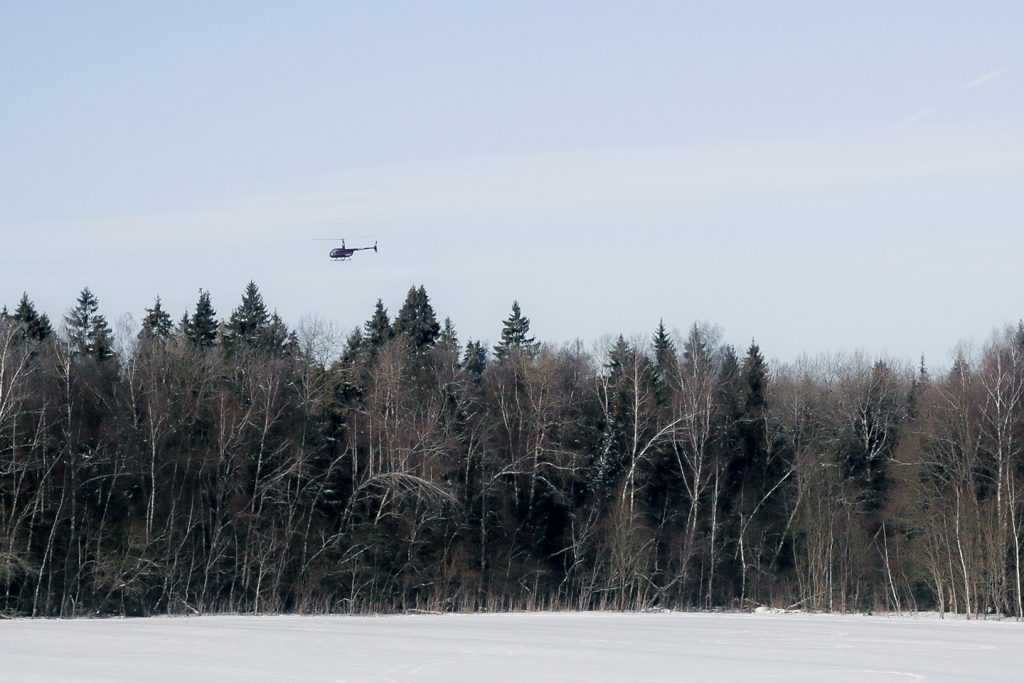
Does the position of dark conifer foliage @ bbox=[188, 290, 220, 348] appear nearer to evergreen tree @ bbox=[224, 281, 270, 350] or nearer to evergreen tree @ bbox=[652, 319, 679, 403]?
evergreen tree @ bbox=[224, 281, 270, 350]

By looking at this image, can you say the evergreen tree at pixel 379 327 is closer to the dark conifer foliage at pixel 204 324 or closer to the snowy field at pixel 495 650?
the dark conifer foliage at pixel 204 324

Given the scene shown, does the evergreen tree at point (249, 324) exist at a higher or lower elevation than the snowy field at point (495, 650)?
higher

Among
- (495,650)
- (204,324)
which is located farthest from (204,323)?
(495,650)

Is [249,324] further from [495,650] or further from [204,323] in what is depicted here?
[495,650]

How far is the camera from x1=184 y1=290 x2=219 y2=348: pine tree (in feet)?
233

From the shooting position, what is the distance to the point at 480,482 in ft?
185

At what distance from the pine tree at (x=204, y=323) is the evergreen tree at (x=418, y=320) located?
10928 mm

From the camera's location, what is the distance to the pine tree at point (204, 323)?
71.0 metres

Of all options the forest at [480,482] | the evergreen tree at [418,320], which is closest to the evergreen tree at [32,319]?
the forest at [480,482]

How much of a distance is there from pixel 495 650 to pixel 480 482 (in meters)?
25.6

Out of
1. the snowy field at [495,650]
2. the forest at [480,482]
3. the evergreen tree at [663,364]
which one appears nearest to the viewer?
the snowy field at [495,650]

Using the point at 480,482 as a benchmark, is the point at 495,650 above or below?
below

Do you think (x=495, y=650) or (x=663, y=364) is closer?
(x=495, y=650)

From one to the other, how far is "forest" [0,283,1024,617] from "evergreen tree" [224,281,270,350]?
816 mm
